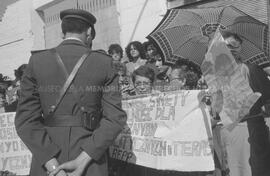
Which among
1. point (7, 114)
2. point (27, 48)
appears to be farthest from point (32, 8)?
point (7, 114)

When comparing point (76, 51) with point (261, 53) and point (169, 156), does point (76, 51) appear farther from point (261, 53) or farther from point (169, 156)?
point (261, 53)

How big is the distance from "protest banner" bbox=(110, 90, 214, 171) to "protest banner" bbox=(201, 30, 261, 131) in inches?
8.7

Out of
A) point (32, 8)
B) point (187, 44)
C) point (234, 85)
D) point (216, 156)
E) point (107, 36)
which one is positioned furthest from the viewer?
point (32, 8)

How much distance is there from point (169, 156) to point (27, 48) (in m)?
10.2

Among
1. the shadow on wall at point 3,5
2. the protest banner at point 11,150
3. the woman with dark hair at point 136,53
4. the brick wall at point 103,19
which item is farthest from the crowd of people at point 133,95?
the shadow on wall at point 3,5

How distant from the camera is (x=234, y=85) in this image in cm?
410

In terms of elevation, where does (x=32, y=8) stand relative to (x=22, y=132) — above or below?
above

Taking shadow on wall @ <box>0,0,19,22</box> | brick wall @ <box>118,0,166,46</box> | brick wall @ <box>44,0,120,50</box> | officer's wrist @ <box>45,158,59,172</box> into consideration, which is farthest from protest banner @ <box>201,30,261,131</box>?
shadow on wall @ <box>0,0,19,22</box>

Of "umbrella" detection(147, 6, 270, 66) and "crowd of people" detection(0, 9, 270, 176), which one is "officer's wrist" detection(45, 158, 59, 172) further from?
"umbrella" detection(147, 6, 270, 66)

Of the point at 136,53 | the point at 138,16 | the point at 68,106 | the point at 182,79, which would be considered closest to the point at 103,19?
the point at 138,16

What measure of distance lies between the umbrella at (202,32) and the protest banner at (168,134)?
3.29 ft

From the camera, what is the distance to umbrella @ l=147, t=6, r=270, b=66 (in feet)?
16.3

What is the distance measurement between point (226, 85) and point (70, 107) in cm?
170

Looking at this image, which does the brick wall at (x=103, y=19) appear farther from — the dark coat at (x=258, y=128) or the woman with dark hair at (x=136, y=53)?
the dark coat at (x=258, y=128)
